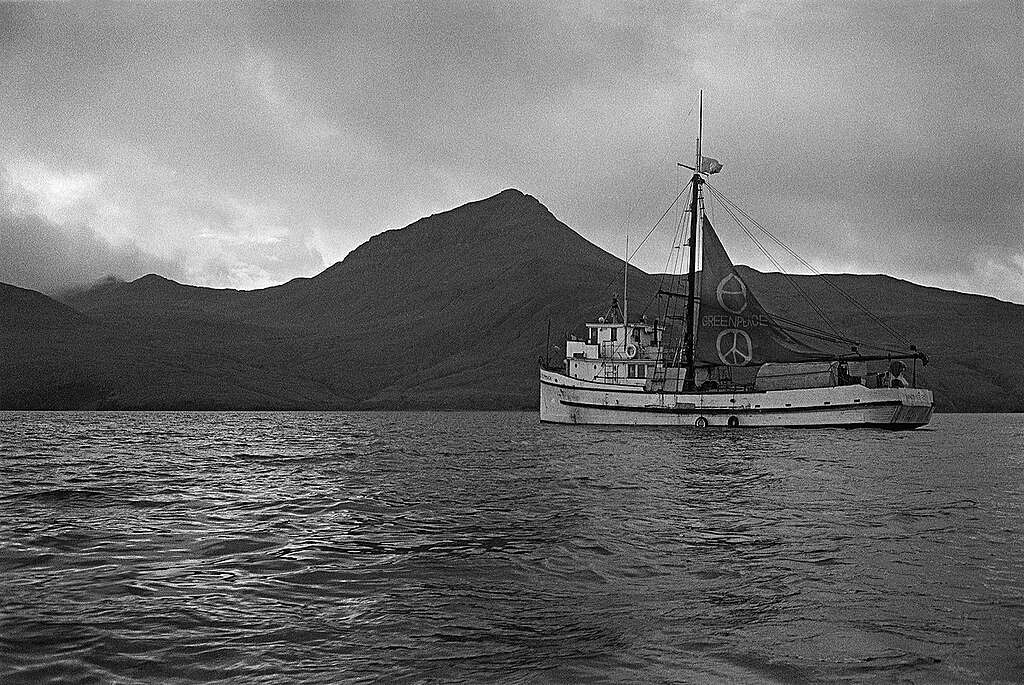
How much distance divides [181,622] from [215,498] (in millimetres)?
13504

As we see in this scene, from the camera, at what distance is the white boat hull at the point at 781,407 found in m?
67.4

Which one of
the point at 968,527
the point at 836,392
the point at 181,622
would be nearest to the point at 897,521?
the point at 968,527

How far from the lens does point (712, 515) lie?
1986 centimetres

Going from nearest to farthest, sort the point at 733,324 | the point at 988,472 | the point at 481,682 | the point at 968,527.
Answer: the point at 481,682
the point at 968,527
the point at 988,472
the point at 733,324

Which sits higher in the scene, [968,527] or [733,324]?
[733,324]

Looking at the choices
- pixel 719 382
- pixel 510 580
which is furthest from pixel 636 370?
pixel 510 580

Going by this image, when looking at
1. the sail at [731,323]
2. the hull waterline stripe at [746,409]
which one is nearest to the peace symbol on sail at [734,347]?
the sail at [731,323]

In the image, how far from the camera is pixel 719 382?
7812 centimetres

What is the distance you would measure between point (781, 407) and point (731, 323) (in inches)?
344

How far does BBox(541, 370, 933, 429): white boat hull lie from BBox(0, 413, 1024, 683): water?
40461 millimetres

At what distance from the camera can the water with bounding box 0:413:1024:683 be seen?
29.1 feet

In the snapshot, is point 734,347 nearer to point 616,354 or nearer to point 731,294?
point 731,294

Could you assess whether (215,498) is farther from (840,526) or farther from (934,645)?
(934,645)

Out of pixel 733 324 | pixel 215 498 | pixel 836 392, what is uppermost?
pixel 733 324
